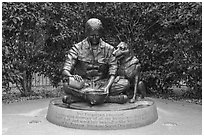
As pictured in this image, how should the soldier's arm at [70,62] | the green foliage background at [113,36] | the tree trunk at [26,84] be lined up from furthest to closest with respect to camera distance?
the tree trunk at [26,84] → the green foliage background at [113,36] → the soldier's arm at [70,62]

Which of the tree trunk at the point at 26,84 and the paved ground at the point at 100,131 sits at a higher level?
the tree trunk at the point at 26,84

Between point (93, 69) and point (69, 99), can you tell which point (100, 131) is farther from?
point (93, 69)

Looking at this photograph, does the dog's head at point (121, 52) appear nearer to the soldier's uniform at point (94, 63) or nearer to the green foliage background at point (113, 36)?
the soldier's uniform at point (94, 63)

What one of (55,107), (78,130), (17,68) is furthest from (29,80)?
(78,130)

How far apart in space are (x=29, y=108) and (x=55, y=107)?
1771 mm

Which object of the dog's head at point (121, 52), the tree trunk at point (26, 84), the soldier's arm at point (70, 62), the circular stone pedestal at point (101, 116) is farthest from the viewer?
the tree trunk at point (26, 84)

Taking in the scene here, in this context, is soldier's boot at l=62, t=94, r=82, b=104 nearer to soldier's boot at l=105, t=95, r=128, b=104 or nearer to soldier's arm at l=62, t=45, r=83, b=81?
soldier's arm at l=62, t=45, r=83, b=81

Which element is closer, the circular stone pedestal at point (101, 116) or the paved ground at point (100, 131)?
the paved ground at point (100, 131)

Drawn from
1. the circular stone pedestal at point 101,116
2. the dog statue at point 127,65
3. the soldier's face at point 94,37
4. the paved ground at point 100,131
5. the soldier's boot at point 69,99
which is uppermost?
the soldier's face at point 94,37

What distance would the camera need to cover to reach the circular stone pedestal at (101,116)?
6004mm

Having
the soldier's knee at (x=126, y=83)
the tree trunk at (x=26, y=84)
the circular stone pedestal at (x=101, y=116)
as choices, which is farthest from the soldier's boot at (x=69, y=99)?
the tree trunk at (x=26, y=84)

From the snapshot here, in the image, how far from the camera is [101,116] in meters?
6.00

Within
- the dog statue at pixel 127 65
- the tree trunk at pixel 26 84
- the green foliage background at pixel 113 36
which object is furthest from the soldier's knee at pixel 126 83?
the tree trunk at pixel 26 84

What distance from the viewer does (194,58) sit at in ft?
29.6
